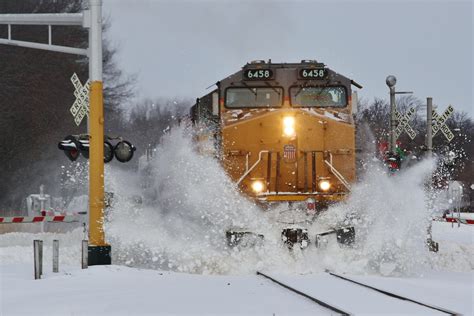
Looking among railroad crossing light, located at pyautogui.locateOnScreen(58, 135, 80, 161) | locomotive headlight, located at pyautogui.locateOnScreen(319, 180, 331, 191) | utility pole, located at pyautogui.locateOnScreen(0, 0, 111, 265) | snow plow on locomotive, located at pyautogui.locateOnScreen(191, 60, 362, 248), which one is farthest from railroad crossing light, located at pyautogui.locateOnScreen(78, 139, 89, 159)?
locomotive headlight, located at pyautogui.locateOnScreen(319, 180, 331, 191)

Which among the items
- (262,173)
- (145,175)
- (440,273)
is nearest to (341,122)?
(262,173)

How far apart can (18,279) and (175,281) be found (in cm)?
248

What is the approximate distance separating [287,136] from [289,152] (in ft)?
1.03

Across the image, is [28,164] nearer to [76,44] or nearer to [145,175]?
[76,44]

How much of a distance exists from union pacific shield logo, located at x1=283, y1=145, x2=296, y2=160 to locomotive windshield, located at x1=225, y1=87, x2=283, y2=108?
46.1 inches

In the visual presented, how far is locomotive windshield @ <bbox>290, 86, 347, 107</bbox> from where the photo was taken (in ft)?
49.2

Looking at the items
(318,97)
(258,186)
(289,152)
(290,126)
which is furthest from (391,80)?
(258,186)

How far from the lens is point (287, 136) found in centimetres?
1426

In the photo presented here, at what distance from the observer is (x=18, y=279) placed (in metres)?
11.4

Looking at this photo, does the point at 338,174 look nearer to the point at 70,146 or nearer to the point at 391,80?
the point at 70,146

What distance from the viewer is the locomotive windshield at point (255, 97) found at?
15.0 m

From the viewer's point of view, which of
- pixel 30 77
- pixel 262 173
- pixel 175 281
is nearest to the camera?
pixel 175 281

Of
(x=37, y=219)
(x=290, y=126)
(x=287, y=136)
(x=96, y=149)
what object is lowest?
(x=37, y=219)

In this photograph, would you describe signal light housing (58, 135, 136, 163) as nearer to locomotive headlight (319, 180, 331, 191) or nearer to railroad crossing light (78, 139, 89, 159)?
railroad crossing light (78, 139, 89, 159)
